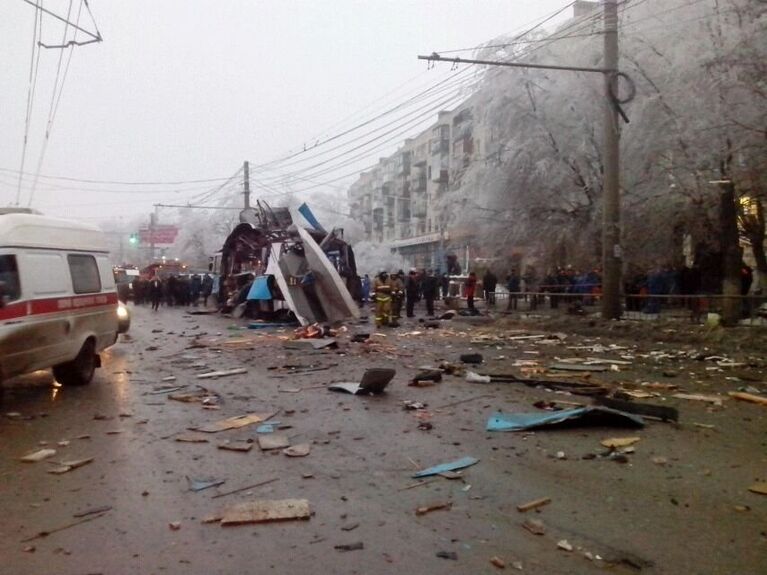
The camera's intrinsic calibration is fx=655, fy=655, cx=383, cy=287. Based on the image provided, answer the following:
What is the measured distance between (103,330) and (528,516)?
809cm

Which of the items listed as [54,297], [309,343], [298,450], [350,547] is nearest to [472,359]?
[309,343]

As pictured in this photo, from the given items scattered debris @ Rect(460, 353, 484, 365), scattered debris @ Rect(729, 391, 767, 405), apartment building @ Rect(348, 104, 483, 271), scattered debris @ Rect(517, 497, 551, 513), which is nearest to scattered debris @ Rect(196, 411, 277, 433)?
scattered debris @ Rect(517, 497, 551, 513)

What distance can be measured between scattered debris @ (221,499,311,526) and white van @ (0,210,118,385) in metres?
4.47

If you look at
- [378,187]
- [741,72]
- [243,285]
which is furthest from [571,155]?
[378,187]

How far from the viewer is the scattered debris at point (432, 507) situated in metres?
4.69

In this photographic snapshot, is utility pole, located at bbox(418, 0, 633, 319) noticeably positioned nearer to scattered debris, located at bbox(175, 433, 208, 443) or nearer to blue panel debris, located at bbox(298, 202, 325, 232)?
blue panel debris, located at bbox(298, 202, 325, 232)

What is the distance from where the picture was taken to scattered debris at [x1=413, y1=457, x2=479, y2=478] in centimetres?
559

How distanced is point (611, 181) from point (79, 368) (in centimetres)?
1323

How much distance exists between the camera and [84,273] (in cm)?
984

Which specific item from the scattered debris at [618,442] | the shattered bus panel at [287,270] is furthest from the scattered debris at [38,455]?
the shattered bus panel at [287,270]

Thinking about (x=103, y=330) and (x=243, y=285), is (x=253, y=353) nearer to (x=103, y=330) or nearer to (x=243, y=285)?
(x=103, y=330)

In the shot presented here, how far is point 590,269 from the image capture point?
25547mm

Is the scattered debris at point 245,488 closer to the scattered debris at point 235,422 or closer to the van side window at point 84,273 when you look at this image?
the scattered debris at point 235,422

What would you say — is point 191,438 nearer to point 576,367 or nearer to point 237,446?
point 237,446
